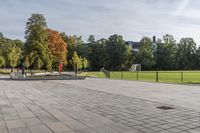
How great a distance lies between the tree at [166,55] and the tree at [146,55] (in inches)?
104

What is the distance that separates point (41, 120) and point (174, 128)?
3.12 metres

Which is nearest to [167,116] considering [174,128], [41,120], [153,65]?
[174,128]

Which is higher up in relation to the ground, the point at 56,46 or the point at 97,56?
the point at 56,46

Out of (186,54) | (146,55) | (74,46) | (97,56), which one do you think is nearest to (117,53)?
(97,56)

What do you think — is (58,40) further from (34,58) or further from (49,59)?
(34,58)

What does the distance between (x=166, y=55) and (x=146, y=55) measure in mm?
6666

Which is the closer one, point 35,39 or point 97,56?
→ point 35,39

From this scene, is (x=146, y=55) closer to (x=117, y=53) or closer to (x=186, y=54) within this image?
(x=117, y=53)

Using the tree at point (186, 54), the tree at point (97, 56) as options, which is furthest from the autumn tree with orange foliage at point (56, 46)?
the tree at point (186, 54)

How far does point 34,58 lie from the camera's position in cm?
5116

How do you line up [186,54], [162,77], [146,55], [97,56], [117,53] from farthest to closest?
1. [186,54]
2. [97,56]
3. [117,53]
4. [146,55]
5. [162,77]

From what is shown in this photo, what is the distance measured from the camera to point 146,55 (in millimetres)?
73750

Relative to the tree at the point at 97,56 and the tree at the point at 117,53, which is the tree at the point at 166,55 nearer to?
the tree at the point at 117,53

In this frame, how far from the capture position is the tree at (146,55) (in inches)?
2876
